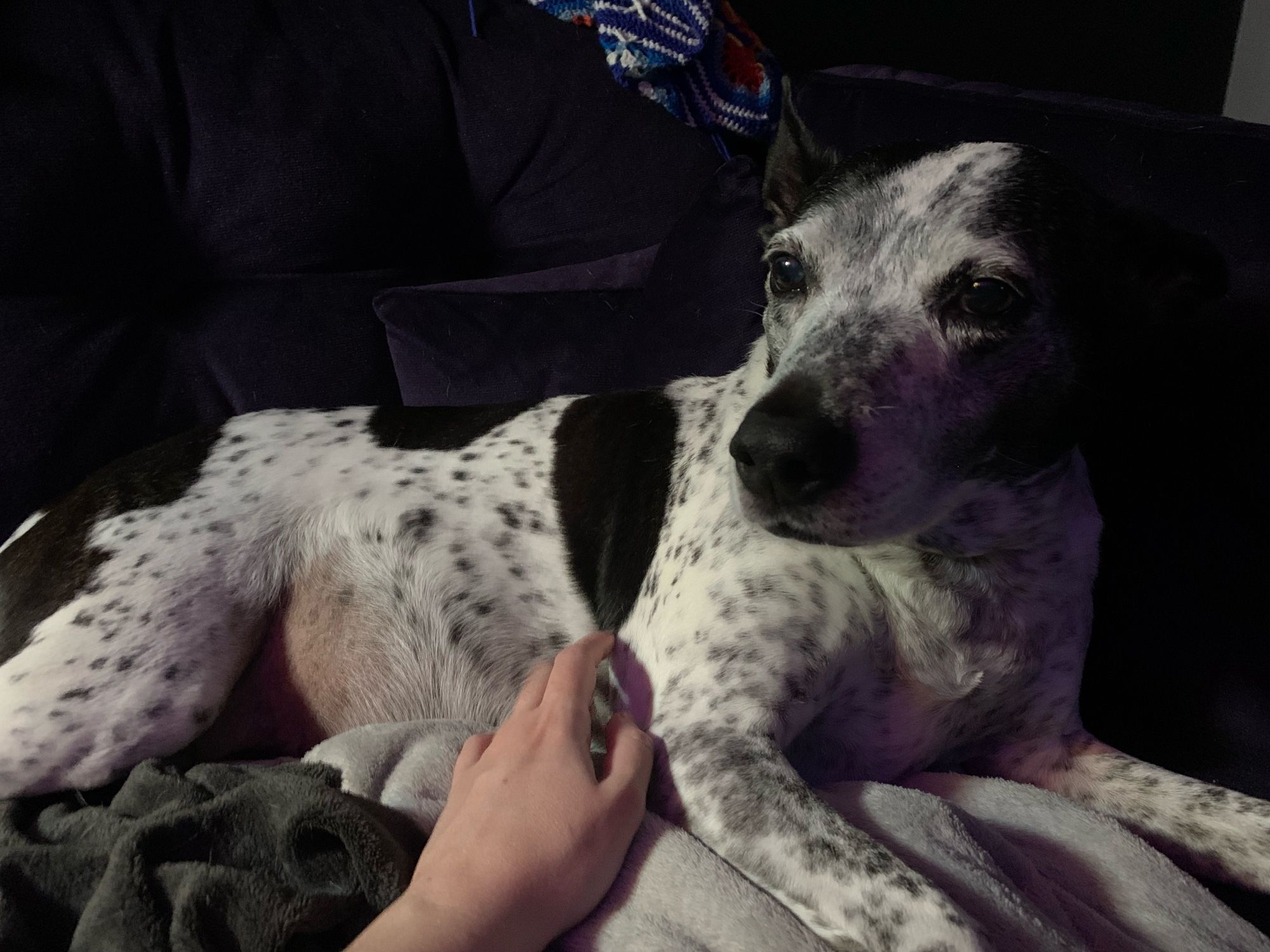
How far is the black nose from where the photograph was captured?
3.75ft

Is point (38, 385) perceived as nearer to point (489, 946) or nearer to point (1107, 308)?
point (489, 946)

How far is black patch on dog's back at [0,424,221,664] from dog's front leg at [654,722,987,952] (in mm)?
1086

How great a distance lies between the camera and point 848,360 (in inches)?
48.3

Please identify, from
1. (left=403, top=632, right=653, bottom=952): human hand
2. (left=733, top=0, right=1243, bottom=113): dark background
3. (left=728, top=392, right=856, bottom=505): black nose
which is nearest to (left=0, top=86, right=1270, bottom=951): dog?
(left=728, top=392, right=856, bottom=505): black nose

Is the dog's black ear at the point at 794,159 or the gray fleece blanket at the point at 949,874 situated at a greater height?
the dog's black ear at the point at 794,159

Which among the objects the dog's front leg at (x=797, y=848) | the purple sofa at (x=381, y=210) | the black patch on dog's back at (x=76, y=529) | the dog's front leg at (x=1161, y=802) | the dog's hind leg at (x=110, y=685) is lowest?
the dog's front leg at (x=1161, y=802)

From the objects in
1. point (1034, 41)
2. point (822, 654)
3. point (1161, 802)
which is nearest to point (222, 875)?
point (822, 654)

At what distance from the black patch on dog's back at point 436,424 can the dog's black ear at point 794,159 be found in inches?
25.8

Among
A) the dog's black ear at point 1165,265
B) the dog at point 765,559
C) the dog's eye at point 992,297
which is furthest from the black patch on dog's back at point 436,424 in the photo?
the dog's black ear at point 1165,265

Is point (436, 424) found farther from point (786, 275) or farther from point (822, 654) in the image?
point (822, 654)

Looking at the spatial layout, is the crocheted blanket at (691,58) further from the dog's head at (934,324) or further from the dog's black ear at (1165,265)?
the dog's black ear at (1165,265)

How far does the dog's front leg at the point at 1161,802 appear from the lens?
1.38 meters

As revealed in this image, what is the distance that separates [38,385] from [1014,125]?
2.14 m

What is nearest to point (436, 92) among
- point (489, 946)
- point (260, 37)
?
point (260, 37)
